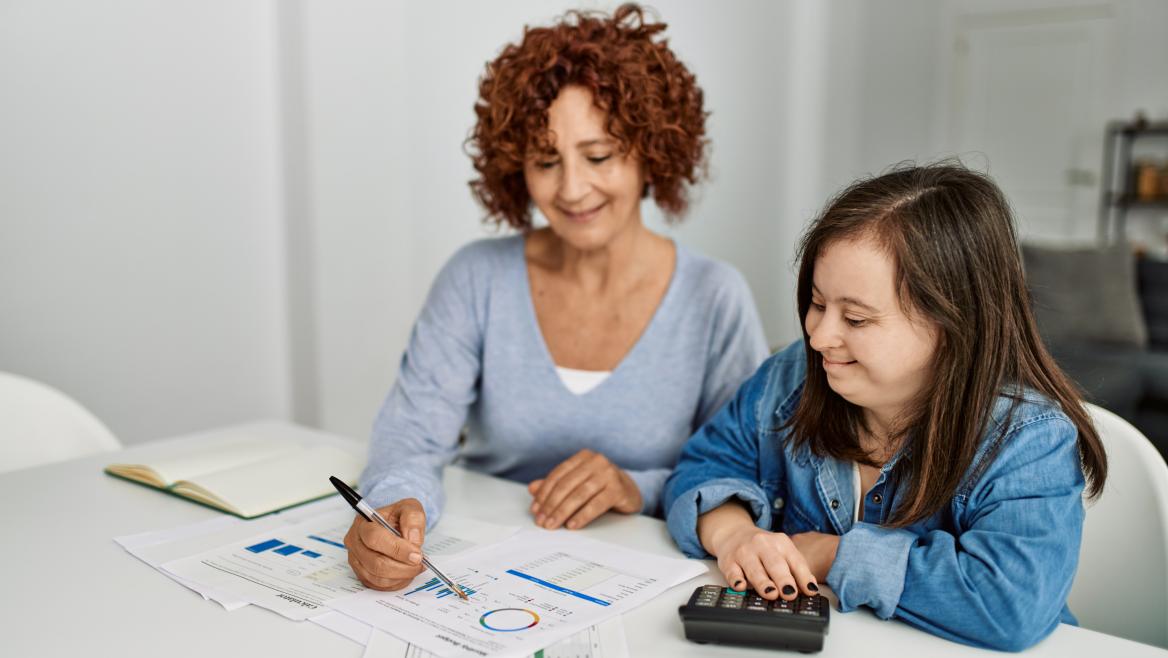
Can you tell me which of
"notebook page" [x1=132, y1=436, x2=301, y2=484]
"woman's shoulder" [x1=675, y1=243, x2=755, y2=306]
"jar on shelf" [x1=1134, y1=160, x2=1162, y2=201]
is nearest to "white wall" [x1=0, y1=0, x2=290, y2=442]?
"notebook page" [x1=132, y1=436, x2=301, y2=484]

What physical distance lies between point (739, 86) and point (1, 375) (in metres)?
3.99

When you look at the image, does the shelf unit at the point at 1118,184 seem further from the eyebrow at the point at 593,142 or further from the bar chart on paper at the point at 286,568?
the bar chart on paper at the point at 286,568

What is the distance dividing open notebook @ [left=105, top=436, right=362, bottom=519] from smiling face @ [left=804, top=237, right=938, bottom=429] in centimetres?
73

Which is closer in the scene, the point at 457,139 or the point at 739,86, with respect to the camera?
the point at 457,139

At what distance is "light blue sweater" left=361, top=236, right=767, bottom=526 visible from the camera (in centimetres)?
148

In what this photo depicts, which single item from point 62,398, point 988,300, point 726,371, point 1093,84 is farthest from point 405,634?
point 1093,84

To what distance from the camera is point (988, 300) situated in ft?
3.10

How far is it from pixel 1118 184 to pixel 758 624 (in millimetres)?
6361

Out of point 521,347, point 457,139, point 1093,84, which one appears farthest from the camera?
point 1093,84

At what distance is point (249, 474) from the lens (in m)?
1.33

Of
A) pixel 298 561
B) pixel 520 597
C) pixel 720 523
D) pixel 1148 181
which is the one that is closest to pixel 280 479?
pixel 298 561

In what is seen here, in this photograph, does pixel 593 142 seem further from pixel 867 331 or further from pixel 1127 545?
pixel 1127 545

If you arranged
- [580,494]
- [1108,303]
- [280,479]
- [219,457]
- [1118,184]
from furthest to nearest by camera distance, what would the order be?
[1118,184], [1108,303], [219,457], [280,479], [580,494]

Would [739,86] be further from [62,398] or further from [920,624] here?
[920,624]
